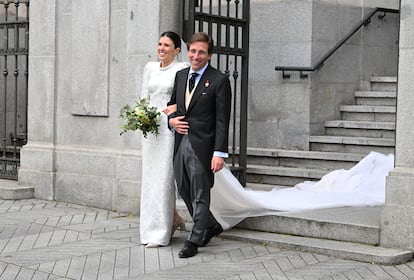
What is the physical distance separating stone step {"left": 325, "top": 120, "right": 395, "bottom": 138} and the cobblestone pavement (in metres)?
3.99

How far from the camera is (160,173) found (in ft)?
26.6

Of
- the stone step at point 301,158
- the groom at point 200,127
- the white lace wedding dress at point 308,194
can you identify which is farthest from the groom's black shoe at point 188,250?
the stone step at point 301,158

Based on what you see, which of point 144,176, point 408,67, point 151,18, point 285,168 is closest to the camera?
point 408,67

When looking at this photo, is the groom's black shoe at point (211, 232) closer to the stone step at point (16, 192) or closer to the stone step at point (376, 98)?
the stone step at point (16, 192)

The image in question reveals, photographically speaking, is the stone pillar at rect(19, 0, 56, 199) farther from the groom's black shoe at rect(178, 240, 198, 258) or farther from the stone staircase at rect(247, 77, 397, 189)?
the groom's black shoe at rect(178, 240, 198, 258)

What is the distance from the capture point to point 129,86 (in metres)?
10.2

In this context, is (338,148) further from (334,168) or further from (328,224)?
(328,224)

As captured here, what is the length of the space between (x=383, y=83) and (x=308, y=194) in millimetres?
3720

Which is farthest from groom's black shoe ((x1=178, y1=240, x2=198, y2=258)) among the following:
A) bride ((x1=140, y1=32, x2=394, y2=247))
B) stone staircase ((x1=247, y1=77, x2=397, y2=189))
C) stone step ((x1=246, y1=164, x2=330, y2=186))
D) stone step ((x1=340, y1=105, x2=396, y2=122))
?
stone step ((x1=340, y1=105, x2=396, y2=122))

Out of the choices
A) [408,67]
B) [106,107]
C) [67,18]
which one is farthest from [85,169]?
[408,67]

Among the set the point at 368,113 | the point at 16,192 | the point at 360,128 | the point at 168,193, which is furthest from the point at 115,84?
the point at 368,113

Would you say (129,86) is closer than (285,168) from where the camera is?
Yes

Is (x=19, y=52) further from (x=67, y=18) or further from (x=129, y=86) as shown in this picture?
(x=129, y=86)

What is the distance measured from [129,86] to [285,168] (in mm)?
2602
